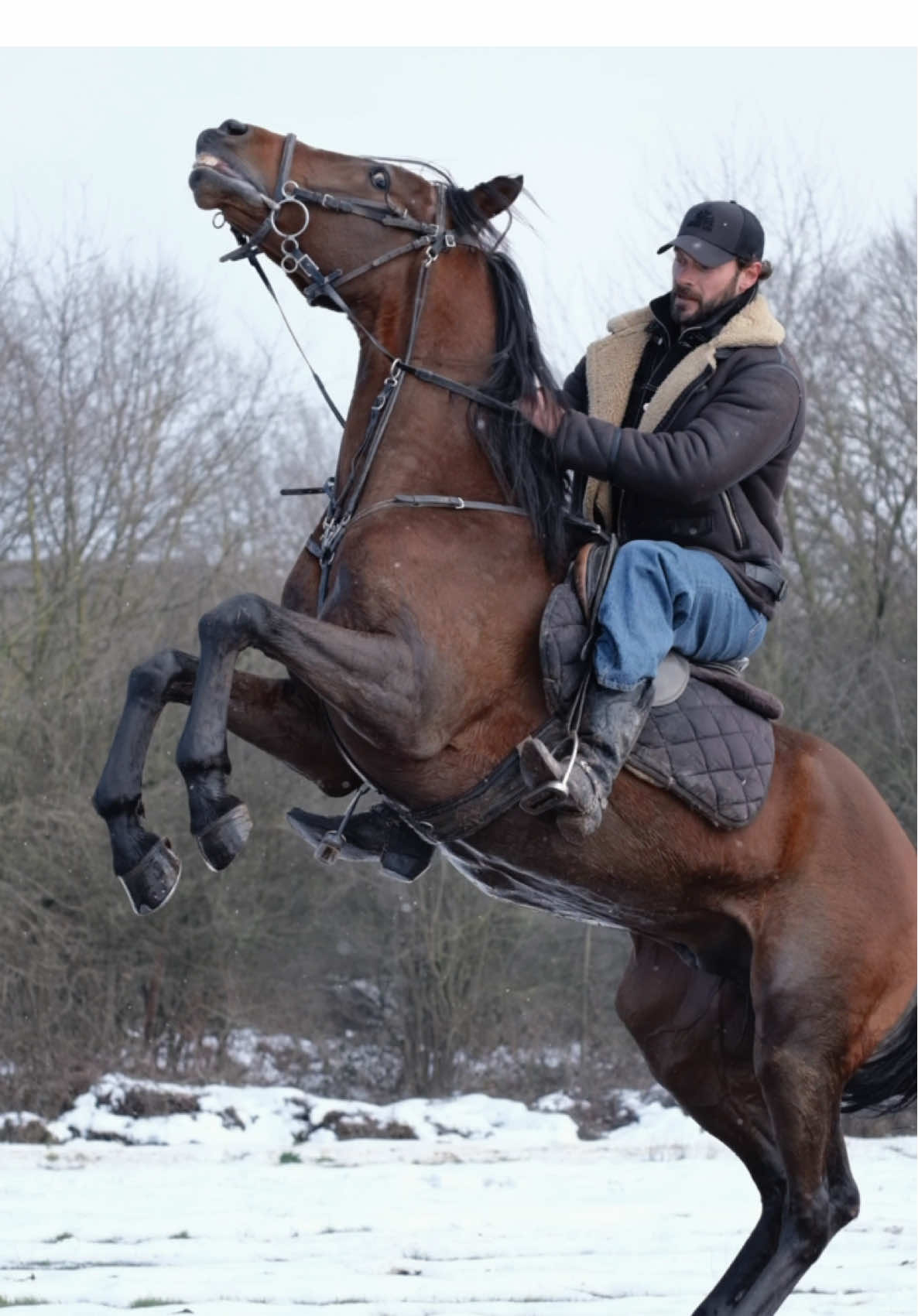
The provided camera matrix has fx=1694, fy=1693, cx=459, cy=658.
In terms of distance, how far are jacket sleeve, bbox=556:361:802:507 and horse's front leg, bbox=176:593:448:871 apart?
32.8 inches

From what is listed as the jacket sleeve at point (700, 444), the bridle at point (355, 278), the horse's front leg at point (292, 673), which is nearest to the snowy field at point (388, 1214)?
the horse's front leg at point (292, 673)

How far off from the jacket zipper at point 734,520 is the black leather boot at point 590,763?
596mm

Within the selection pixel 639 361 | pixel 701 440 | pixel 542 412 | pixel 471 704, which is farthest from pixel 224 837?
pixel 639 361

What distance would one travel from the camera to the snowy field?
700cm

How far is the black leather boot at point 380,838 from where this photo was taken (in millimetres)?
5531

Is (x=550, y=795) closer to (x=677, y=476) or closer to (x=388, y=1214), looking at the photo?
(x=677, y=476)

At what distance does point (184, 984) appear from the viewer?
744 inches

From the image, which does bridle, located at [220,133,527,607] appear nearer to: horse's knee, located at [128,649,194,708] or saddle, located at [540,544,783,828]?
saddle, located at [540,544,783,828]

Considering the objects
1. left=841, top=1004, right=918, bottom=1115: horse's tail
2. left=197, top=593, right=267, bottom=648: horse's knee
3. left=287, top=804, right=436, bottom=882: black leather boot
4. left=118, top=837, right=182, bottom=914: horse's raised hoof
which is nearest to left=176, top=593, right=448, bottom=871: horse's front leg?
left=197, top=593, right=267, bottom=648: horse's knee

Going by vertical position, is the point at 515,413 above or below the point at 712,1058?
above

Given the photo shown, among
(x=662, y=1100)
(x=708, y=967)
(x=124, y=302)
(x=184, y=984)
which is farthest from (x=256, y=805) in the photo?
(x=708, y=967)

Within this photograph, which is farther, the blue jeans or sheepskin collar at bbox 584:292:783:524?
sheepskin collar at bbox 584:292:783:524

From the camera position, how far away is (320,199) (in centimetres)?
512

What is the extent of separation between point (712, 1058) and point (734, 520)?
1930mm
